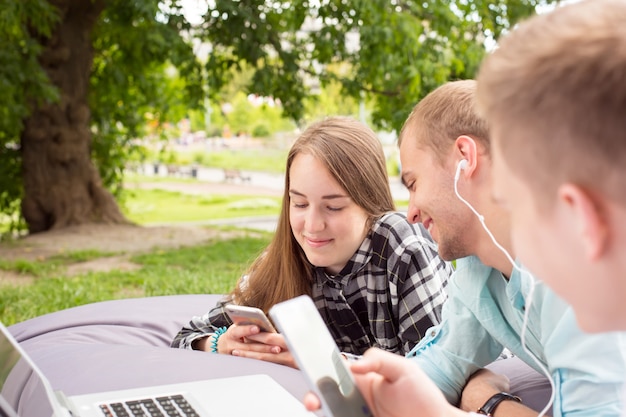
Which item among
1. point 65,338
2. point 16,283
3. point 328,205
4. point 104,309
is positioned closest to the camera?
point 328,205

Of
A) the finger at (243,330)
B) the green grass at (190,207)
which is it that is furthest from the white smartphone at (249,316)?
the green grass at (190,207)

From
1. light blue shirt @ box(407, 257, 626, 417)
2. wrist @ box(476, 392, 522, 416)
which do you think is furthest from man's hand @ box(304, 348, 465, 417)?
wrist @ box(476, 392, 522, 416)

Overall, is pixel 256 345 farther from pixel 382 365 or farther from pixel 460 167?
pixel 382 365

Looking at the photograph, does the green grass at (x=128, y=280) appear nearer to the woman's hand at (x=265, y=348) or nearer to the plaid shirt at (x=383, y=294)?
the plaid shirt at (x=383, y=294)

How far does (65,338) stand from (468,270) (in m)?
1.57

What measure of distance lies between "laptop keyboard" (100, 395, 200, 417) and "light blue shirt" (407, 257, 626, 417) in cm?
68

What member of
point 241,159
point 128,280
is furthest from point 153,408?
point 241,159

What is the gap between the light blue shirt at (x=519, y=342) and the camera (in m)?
1.67

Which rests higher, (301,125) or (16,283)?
(301,125)

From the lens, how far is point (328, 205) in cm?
270

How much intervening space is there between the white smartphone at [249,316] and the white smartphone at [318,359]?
984 mm

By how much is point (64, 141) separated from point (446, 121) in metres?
7.58

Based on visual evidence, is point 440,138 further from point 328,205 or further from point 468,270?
point 328,205

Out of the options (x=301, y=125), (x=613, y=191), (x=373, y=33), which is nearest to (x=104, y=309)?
(x=613, y=191)
